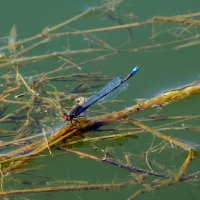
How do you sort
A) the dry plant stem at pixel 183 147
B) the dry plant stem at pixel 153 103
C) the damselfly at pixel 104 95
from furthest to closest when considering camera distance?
the dry plant stem at pixel 153 103 → the damselfly at pixel 104 95 → the dry plant stem at pixel 183 147

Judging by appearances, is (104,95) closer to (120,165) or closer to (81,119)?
(81,119)

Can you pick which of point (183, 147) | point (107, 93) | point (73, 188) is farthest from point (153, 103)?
point (73, 188)

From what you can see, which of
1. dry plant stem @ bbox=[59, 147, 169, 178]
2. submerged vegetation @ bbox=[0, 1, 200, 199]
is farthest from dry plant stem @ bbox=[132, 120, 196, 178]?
dry plant stem @ bbox=[59, 147, 169, 178]

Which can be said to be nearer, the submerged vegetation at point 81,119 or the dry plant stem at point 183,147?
the dry plant stem at point 183,147

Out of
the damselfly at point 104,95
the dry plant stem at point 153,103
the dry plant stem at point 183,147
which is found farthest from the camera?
the dry plant stem at point 153,103

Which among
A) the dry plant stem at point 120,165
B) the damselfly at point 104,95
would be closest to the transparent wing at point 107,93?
the damselfly at point 104,95

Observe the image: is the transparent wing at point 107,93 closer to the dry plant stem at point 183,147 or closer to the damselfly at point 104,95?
the damselfly at point 104,95
